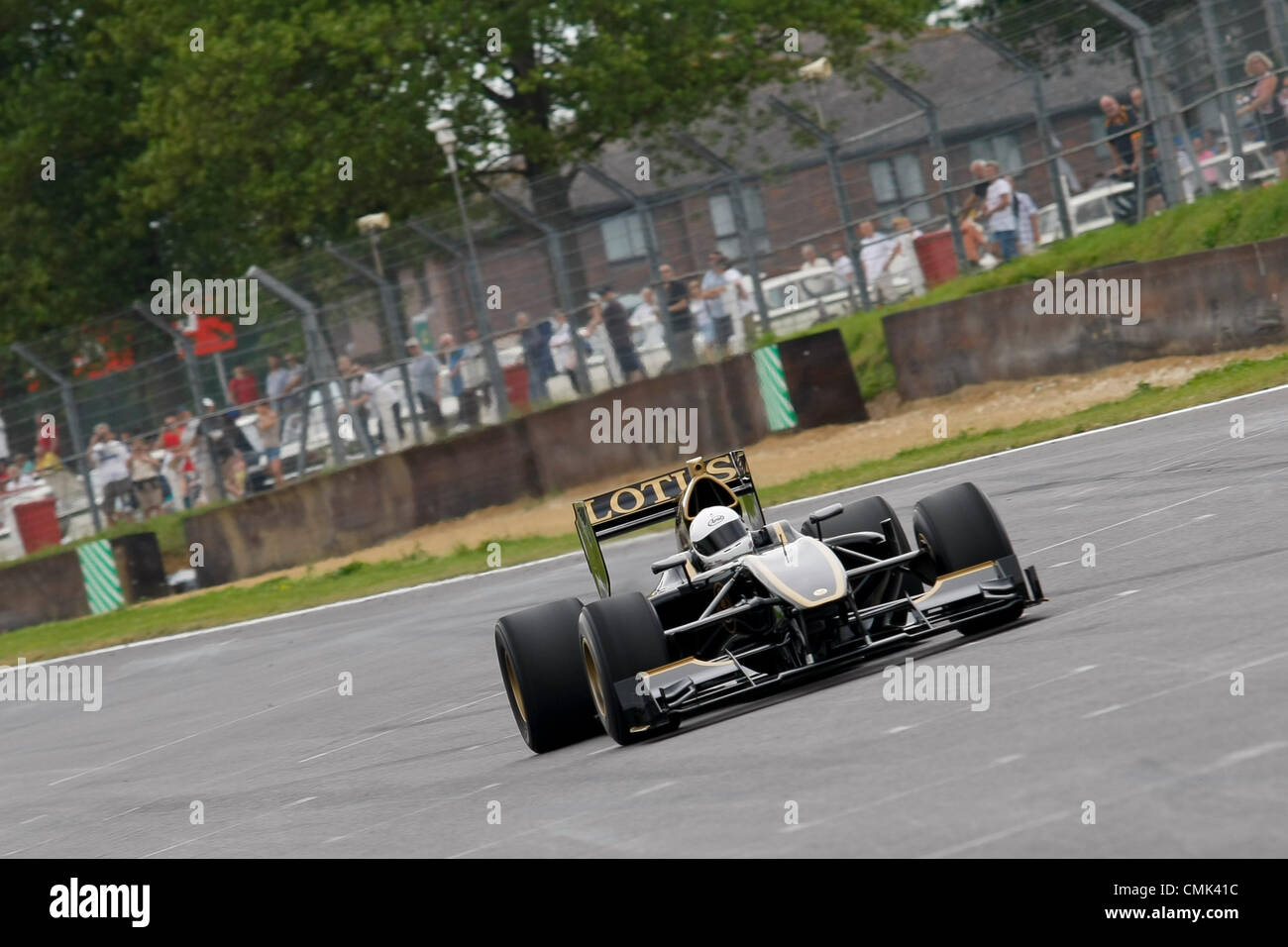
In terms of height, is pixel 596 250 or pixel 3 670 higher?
pixel 596 250

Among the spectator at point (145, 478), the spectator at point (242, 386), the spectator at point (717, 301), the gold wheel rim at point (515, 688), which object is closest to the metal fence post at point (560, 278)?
the spectator at point (717, 301)

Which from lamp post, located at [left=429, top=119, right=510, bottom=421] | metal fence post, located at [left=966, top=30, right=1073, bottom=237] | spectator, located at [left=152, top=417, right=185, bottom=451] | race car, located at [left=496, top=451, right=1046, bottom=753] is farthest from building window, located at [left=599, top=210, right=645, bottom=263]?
race car, located at [left=496, top=451, right=1046, bottom=753]

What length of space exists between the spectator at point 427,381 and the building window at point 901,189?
6.01m

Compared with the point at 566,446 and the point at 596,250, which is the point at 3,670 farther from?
the point at 596,250

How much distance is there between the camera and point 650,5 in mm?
30234

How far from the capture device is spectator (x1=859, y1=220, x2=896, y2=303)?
78.9 ft

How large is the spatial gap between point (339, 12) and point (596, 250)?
8.95 meters

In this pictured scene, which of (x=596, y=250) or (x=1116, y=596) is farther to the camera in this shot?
(x=596, y=250)

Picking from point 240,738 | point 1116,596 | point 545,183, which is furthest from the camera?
point 545,183

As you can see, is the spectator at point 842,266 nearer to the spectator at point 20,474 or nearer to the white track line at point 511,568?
the white track line at point 511,568

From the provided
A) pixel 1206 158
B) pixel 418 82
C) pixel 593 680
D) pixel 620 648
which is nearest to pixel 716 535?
pixel 593 680
